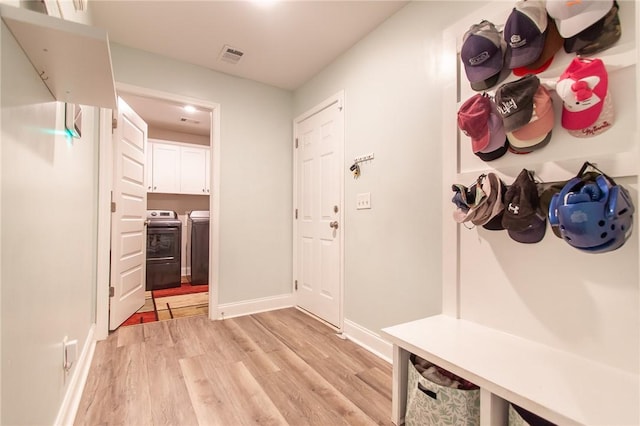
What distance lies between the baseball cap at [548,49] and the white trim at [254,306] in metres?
2.86

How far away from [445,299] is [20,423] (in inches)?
69.5

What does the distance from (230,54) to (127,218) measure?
5.97 ft

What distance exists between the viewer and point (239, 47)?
2562 millimetres

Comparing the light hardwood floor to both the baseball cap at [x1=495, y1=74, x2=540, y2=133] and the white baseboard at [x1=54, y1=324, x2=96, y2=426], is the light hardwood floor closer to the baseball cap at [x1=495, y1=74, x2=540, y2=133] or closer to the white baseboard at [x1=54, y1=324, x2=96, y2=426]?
the white baseboard at [x1=54, y1=324, x2=96, y2=426]

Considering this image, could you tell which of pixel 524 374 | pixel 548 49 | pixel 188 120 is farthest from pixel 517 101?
pixel 188 120

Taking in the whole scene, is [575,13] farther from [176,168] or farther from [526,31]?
[176,168]

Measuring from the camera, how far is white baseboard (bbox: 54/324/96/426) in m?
1.33

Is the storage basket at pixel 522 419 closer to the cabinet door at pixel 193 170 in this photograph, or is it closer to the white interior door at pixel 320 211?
the white interior door at pixel 320 211

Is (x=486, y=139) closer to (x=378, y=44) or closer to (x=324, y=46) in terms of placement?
(x=378, y=44)

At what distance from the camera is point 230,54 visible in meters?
2.66

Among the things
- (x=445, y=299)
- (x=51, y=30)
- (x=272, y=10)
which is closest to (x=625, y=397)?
(x=445, y=299)

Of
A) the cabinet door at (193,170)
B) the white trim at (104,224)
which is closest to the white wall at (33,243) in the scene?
the white trim at (104,224)

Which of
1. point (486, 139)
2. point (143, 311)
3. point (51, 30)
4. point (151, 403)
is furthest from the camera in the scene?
point (143, 311)

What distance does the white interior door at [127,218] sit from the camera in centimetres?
259
